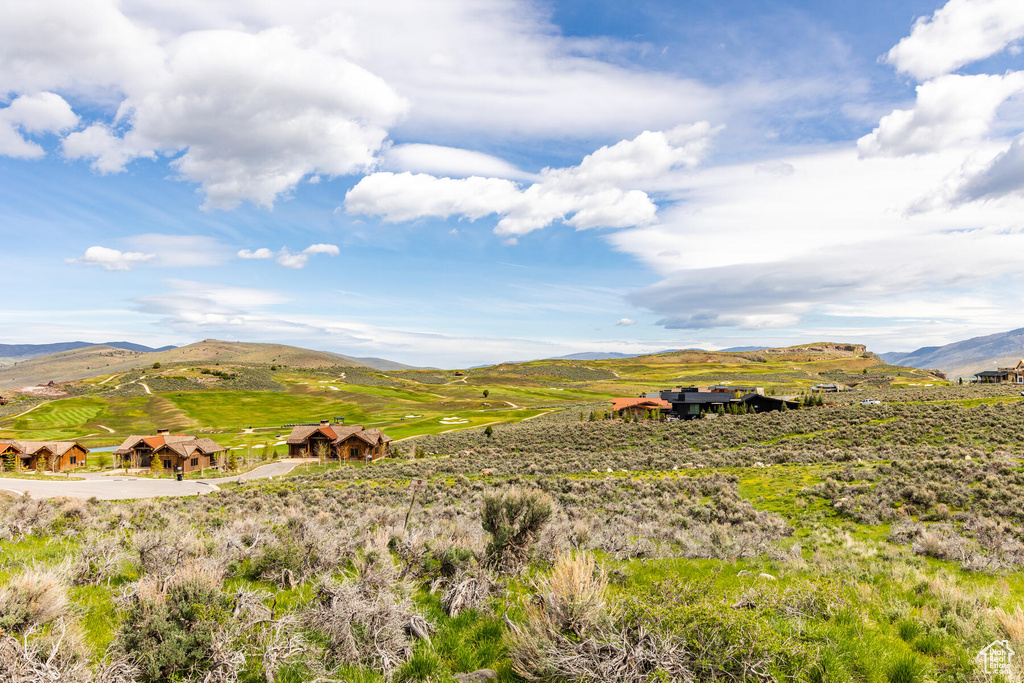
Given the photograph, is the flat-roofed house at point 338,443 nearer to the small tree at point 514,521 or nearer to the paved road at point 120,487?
the paved road at point 120,487

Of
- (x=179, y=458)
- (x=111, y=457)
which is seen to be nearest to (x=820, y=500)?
(x=179, y=458)

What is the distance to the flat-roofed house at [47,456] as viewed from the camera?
58469mm

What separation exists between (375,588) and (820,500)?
59.4ft

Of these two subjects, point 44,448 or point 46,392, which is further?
point 46,392

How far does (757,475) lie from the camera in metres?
24.8

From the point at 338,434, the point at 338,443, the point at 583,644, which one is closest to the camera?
the point at 583,644

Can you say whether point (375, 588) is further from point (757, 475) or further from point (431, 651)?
point (757, 475)

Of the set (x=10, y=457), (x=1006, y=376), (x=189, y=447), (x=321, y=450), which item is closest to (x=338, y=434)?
(x=321, y=450)

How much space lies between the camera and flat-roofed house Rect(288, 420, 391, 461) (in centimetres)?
6003

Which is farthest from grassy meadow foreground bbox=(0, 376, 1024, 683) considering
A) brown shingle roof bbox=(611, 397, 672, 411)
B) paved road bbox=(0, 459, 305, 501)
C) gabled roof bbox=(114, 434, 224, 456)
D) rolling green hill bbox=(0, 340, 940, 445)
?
rolling green hill bbox=(0, 340, 940, 445)

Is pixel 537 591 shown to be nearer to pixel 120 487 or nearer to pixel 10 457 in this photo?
pixel 120 487

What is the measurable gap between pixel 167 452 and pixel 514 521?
222ft

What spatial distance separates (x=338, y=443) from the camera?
6094 cm

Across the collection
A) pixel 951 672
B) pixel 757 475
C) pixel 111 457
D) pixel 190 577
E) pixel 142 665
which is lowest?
pixel 111 457
